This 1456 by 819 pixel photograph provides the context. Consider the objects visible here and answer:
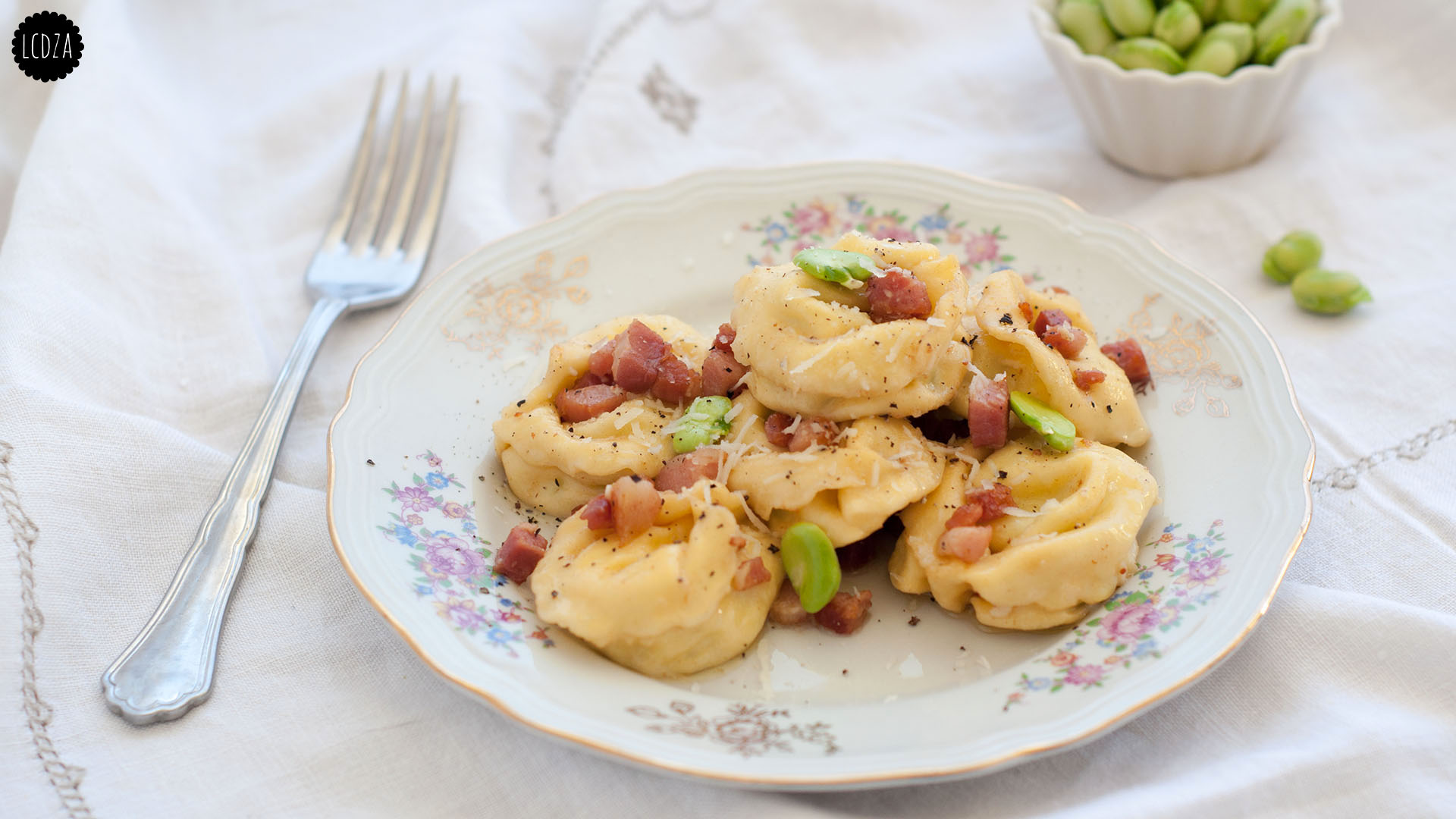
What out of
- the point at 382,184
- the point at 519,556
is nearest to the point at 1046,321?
the point at 519,556

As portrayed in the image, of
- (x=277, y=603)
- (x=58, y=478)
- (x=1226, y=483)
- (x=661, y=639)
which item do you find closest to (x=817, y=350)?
(x=661, y=639)

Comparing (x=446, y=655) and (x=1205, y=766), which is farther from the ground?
(x=446, y=655)

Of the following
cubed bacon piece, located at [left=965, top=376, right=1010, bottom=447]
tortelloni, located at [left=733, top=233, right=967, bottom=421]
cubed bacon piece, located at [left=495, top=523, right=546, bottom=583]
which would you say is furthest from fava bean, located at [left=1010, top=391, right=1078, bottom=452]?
cubed bacon piece, located at [left=495, top=523, right=546, bottom=583]

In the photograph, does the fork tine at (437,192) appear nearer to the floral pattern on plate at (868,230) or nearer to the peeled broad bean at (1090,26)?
the floral pattern on plate at (868,230)

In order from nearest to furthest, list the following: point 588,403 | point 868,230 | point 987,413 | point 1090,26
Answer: point 987,413 → point 588,403 → point 868,230 → point 1090,26

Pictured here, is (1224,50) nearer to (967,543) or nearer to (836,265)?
(836,265)

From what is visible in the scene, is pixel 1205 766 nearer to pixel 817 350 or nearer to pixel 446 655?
pixel 817 350
